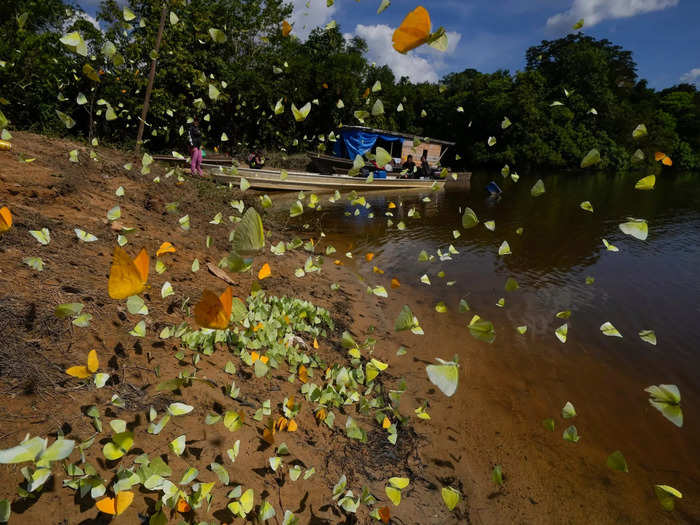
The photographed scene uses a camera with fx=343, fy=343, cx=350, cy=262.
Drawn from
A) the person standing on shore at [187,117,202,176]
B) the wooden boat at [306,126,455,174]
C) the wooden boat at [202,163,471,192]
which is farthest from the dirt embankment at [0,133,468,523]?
the wooden boat at [306,126,455,174]

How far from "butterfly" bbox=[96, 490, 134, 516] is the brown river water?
2659 millimetres

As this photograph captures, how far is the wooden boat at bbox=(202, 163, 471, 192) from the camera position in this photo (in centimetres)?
1531

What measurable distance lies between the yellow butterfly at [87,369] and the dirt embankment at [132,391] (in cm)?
5

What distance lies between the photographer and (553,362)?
534cm

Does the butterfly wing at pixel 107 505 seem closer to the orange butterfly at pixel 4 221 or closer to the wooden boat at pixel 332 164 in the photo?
the orange butterfly at pixel 4 221

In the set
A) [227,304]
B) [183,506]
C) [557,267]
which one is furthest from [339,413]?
[557,267]

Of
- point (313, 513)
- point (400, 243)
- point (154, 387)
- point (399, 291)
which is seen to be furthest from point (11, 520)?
point (400, 243)

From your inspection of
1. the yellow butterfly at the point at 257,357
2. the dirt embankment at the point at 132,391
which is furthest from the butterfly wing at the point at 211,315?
the yellow butterfly at the point at 257,357

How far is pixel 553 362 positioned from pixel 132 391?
5580 mm

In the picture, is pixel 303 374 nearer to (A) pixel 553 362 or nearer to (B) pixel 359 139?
(A) pixel 553 362

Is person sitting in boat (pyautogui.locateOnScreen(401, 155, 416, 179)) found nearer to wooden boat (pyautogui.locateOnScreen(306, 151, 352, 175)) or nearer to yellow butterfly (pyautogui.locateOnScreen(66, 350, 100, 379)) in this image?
wooden boat (pyautogui.locateOnScreen(306, 151, 352, 175))

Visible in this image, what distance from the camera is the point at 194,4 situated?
2319 centimetres

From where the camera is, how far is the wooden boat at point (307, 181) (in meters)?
15.3

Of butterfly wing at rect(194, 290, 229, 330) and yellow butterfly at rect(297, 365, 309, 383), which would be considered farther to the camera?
yellow butterfly at rect(297, 365, 309, 383)
